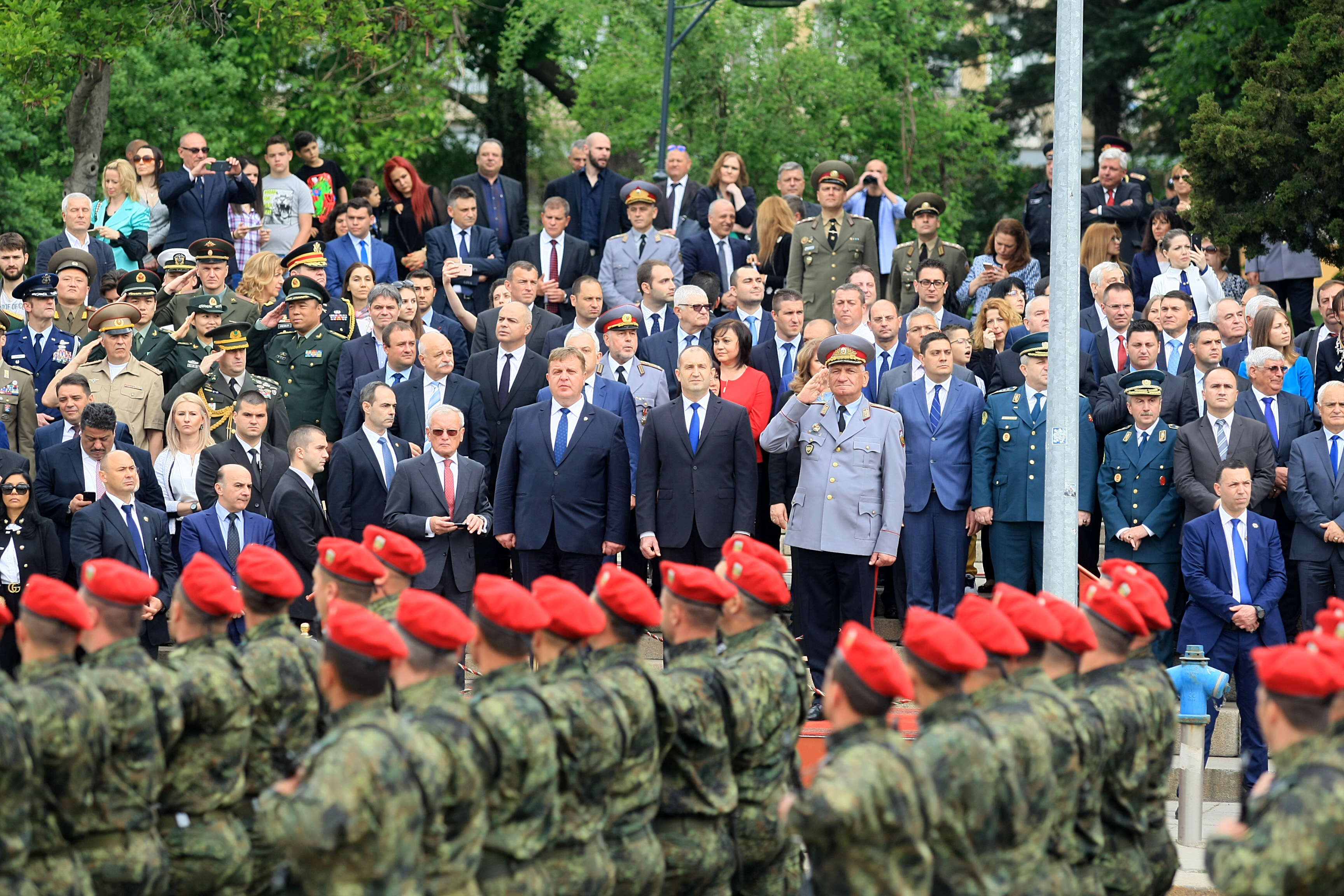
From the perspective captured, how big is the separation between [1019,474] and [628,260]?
457cm

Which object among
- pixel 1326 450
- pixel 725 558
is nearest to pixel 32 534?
pixel 725 558

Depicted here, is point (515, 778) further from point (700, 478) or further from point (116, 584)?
point (700, 478)

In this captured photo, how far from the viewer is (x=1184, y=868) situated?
31.5 ft

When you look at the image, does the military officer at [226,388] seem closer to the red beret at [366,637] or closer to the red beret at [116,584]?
the red beret at [116,584]

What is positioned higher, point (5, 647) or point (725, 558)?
point (725, 558)

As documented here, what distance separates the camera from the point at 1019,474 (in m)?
11.6

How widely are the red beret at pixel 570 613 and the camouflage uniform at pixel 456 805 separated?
0.78 m

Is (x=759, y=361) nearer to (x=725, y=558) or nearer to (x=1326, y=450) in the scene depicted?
(x=1326, y=450)

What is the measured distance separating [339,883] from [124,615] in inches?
76.9

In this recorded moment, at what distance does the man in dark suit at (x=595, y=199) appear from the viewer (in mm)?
16094

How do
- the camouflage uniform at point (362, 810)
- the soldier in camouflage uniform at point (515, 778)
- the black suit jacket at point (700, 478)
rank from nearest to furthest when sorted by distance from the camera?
the camouflage uniform at point (362, 810)
the soldier in camouflage uniform at point (515, 778)
the black suit jacket at point (700, 478)

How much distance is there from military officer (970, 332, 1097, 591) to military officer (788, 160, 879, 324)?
3152 millimetres

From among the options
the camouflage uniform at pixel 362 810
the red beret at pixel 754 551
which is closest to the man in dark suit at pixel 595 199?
the red beret at pixel 754 551

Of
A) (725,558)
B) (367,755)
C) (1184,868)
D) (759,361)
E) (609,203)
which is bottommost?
(1184,868)
